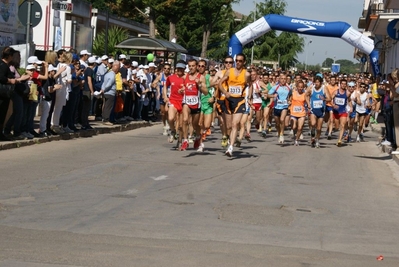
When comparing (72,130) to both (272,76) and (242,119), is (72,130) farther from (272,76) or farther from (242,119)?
(272,76)

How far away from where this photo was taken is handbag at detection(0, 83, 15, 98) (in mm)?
17391

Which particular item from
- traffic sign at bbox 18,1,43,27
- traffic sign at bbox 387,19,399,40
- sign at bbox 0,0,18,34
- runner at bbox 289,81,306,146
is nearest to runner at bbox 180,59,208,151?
traffic sign at bbox 18,1,43,27

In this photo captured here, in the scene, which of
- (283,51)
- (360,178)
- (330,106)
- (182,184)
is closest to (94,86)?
(330,106)

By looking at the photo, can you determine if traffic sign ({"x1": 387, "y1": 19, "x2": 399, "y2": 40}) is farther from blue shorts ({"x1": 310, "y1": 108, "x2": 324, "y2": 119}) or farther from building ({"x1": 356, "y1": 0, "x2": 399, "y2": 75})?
building ({"x1": 356, "y1": 0, "x2": 399, "y2": 75})

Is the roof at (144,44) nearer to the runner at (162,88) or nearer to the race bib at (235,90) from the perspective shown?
the runner at (162,88)

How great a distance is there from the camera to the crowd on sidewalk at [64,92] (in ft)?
59.2

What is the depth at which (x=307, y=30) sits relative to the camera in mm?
35062

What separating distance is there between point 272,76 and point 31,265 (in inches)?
986

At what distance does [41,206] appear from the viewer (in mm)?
Answer: 10672

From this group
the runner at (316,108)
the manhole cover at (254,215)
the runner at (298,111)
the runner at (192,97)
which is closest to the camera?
the manhole cover at (254,215)

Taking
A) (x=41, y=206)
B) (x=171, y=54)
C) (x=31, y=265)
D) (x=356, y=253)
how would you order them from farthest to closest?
1. (x=171, y=54)
2. (x=41, y=206)
3. (x=356, y=253)
4. (x=31, y=265)

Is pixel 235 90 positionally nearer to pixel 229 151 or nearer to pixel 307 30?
pixel 229 151

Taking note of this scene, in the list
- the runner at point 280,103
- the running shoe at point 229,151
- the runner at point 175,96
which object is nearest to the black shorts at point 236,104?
the running shoe at point 229,151

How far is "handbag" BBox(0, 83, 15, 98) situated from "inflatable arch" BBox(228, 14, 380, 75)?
1838 centimetres
